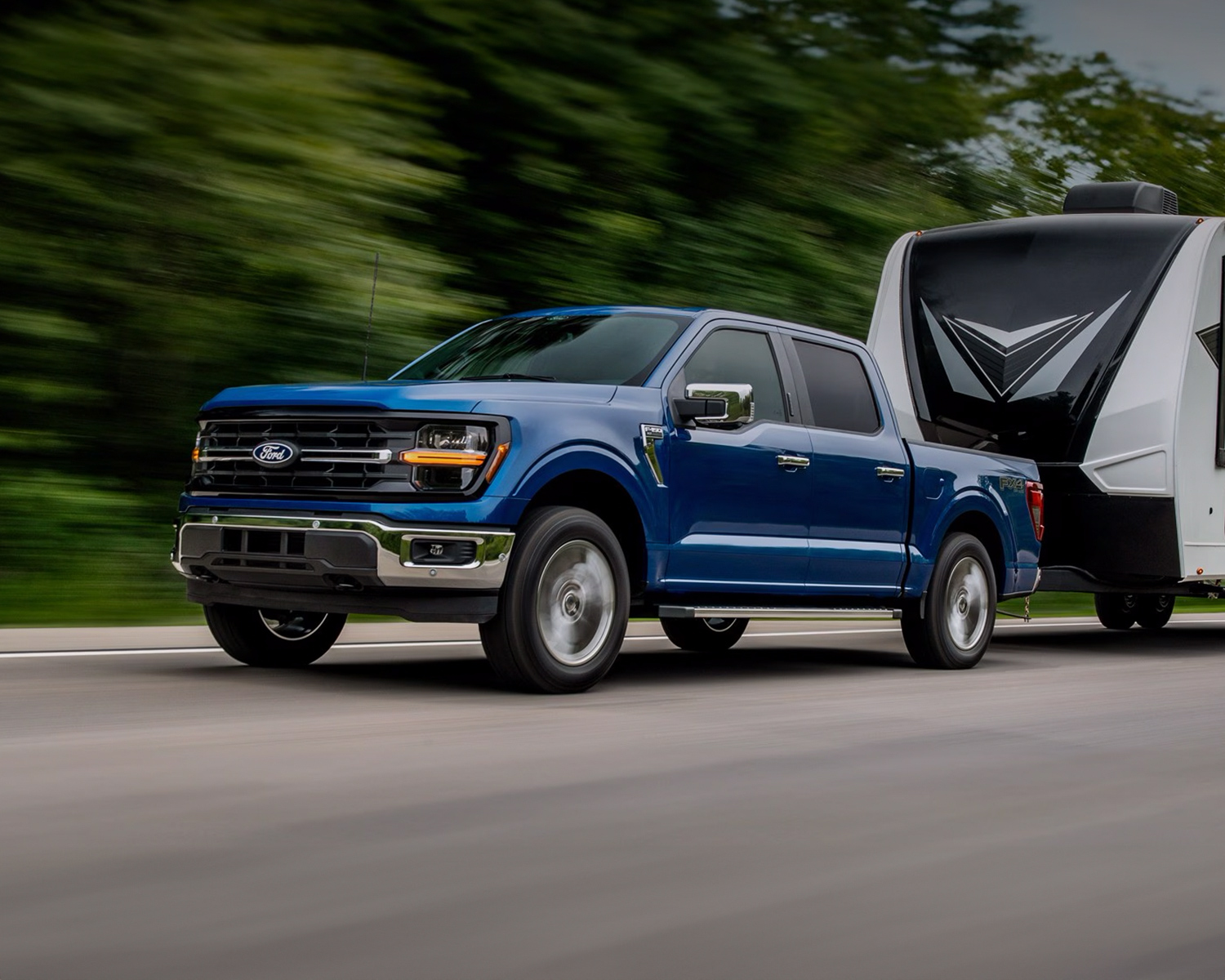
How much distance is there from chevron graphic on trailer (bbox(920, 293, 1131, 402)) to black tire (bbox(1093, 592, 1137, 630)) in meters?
3.83

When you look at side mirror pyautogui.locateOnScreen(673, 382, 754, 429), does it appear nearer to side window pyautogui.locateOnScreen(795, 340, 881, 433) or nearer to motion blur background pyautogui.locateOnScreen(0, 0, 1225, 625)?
side window pyautogui.locateOnScreen(795, 340, 881, 433)

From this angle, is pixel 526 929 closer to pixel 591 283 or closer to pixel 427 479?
pixel 427 479

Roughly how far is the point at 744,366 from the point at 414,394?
7.74 ft

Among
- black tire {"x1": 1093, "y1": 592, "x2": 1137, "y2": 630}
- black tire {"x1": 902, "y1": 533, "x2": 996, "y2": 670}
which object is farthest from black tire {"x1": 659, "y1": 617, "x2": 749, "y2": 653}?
black tire {"x1": 1093, "y1": 592, "x2": 1137, "y2": 630}

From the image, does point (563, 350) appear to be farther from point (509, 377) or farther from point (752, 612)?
point (752, 612)

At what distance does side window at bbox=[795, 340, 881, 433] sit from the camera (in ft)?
33.9

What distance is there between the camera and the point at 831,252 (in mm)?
19844

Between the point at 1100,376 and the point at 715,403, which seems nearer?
the point at 715,403

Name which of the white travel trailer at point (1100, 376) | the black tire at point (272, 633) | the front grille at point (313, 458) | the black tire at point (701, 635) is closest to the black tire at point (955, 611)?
the black tire at point (701, 635)

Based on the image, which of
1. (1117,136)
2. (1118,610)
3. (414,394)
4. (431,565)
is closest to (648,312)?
(414,394)

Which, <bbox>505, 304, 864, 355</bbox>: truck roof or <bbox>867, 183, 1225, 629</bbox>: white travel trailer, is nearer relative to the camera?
<bbox>505, 304, 864, 355</bbox>: truck roof

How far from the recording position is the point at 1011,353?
13711 mm

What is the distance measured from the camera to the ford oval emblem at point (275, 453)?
8.42m

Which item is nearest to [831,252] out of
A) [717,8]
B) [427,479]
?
[717,8]
